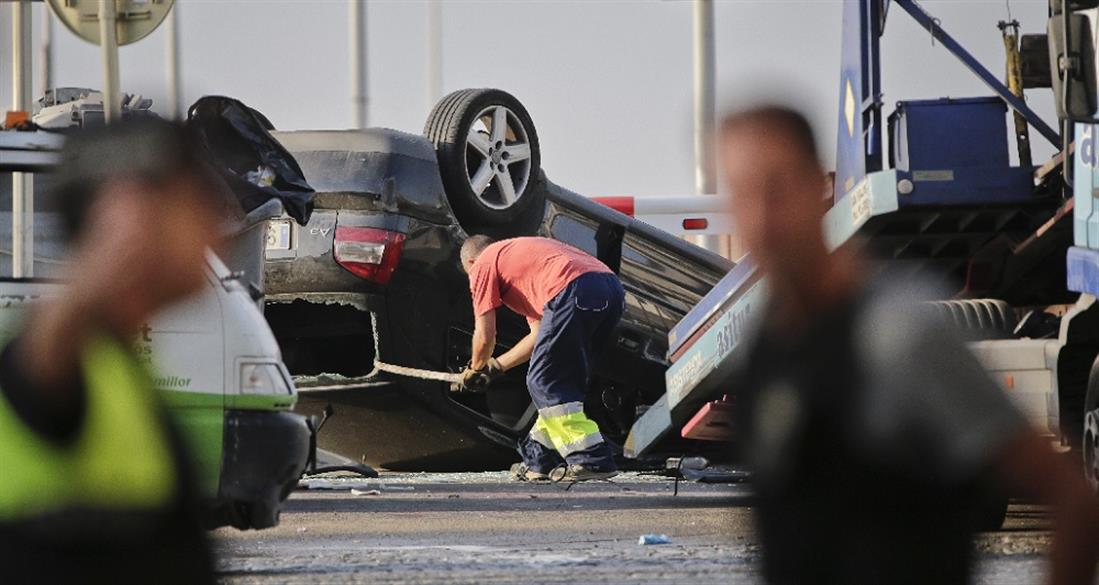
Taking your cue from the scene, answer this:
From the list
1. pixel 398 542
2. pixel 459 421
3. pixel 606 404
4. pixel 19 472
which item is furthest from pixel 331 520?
pixel 19 472

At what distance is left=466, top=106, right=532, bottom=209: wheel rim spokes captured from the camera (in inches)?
438

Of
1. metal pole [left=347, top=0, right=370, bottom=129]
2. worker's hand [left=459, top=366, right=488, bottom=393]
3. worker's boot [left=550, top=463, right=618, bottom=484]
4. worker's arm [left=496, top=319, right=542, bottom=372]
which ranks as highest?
metal pole [left=347, top=0, right=370, bottom=129]

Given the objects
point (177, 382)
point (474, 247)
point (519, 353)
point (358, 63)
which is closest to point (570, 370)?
point (519, 353)

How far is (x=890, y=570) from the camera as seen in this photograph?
2.58m

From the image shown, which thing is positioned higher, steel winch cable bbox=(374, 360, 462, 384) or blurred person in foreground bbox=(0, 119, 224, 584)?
blurred person in foreground bbox=(0, 119, 224, 584)

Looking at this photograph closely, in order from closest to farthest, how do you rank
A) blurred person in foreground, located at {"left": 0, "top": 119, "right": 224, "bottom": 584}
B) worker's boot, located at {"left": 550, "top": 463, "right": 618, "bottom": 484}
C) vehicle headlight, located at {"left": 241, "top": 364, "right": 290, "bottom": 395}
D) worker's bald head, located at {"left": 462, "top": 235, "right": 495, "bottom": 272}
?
blurred person in foreground, located at {"left": 0, "top": 119, "right": 224, "bottom": 584} < vehicle headlight, located at {"left": 241, "top": 364, "right": 290, "bottom": 395} < worker's boot, located at {"left": 550, "top": 463, "right": 618, "bottom": 484} < worker's bald head, located at {"left": 462, "top": 235, "right": 495, "bottom": 272}

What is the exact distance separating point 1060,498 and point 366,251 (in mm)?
8259

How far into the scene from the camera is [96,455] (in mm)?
2633

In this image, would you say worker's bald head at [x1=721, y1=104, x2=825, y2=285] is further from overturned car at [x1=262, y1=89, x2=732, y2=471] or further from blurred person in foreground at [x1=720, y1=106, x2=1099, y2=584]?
overturned car at [x1=262, y1=89, x2=732, y2=471]

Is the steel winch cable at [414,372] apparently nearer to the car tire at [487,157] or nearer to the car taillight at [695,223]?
the car tire at [487,157]

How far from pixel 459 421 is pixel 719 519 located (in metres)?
2.28

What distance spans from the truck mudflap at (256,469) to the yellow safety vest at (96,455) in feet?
14.3

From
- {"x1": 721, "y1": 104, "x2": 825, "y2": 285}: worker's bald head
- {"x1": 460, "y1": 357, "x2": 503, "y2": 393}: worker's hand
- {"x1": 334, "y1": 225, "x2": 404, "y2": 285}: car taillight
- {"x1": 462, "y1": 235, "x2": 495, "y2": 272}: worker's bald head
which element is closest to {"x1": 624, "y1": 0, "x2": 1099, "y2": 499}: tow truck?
{"x1": 460, "y1": 357, "x2": 503, "y2": 393}: worker's hand

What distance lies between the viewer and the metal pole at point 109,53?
9273 millimetres
